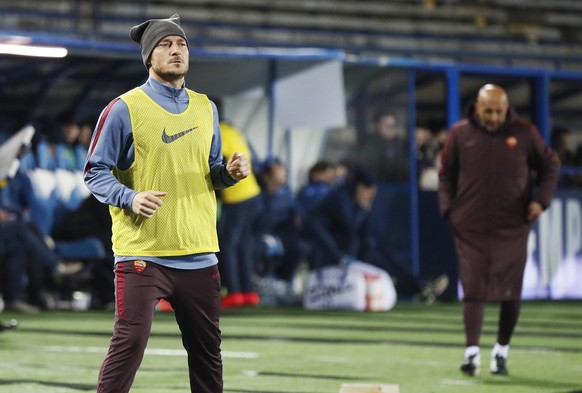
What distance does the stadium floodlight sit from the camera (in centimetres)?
1298

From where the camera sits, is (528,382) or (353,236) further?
(353,236)

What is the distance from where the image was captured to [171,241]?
5336mm

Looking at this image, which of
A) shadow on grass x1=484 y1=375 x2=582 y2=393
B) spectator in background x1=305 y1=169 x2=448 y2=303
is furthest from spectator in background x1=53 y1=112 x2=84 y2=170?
shadow on grass x1=484 y1=375 x2=582 y2=393

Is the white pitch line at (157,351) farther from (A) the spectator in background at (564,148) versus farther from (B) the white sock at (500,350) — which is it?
(A) the spectator in background at (564,148)

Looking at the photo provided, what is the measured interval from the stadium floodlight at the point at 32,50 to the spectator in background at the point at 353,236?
12.6 feet

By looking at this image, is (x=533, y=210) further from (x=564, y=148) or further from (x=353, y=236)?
(x=564, y=148)

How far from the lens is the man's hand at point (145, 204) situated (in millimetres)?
5105

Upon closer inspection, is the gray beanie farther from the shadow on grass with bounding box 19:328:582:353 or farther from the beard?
the shadow on grass with bounding box 19:328:582:353

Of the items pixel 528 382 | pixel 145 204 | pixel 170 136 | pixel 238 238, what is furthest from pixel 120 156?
pixel 238 238

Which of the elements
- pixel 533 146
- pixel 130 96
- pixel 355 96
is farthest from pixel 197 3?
pixel 130 96

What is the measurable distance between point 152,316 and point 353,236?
1125 centimetres

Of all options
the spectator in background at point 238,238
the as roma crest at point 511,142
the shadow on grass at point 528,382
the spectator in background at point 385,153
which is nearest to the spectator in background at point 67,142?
the spectator in background at point 238,238

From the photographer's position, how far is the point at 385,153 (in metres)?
17.1

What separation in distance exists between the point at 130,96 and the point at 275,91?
11373 millimetres
